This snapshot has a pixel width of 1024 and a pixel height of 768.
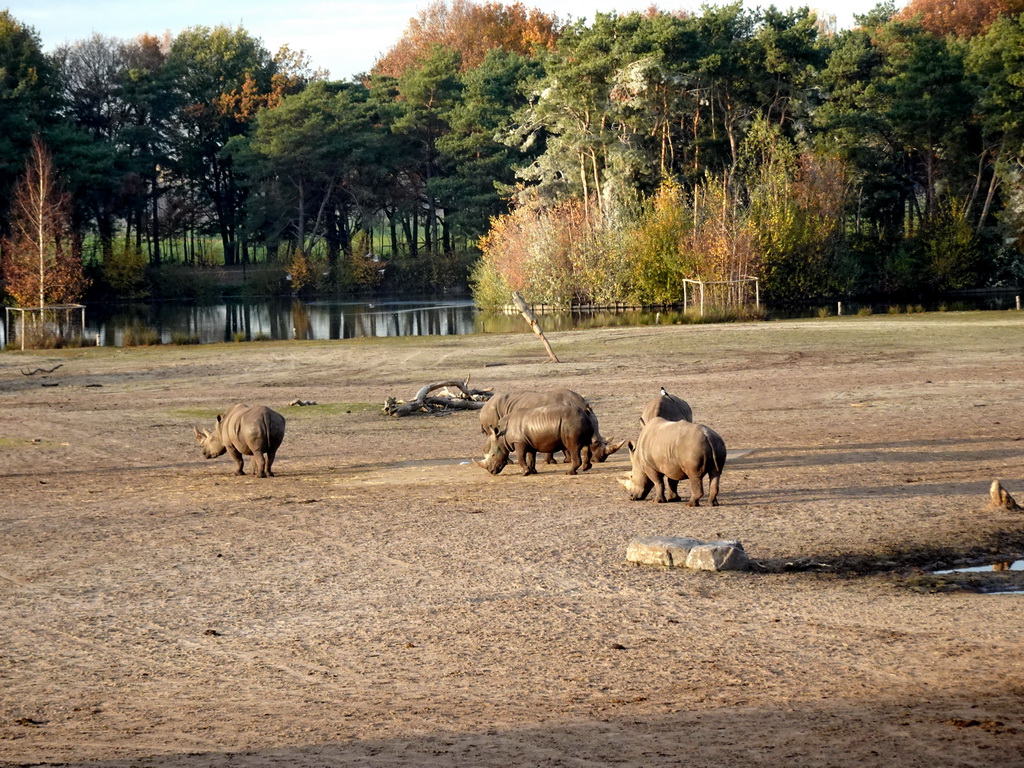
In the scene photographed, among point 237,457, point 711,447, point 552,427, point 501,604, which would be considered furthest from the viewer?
point 237,457

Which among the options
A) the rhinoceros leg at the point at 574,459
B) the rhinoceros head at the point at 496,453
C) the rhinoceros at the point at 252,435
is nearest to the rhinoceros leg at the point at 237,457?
the rhinoceros at the point at 252,435

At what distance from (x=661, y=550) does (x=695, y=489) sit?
2.58 m

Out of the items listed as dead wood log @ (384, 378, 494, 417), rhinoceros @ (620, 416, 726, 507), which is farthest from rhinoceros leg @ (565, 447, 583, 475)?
dead wood log @ (384, 378, 494, 417)

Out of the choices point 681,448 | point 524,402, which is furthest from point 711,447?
point 524,402

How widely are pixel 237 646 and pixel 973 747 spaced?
216 inches

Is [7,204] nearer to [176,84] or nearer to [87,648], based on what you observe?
[176,84]

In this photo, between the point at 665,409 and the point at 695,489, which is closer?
the point at 695,489

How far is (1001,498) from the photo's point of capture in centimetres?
1410

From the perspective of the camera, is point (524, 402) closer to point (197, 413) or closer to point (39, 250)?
point (197, 413)

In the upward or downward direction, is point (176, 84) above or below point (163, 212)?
above

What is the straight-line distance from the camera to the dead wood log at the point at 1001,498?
14062 millimetres

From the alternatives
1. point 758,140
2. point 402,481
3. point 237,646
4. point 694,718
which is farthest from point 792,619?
point 758,140

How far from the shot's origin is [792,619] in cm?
1025

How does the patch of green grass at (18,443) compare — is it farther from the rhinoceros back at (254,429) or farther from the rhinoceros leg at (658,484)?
the rhinoceros leg at (658,484)
